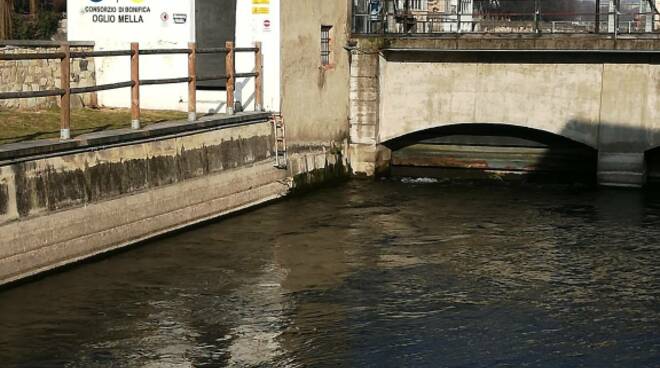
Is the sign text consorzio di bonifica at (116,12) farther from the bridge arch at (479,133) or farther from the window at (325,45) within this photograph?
the bridge arch at (479,133)

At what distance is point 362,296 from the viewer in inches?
546

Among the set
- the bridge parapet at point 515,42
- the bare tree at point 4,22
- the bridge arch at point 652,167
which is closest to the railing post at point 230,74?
the bridge parapet at point 515,42

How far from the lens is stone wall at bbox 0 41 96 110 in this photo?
1975cm

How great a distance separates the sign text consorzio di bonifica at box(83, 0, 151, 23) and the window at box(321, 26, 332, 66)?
3.75 metres

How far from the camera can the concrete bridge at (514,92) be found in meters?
22.7

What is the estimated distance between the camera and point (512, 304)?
44.3ft

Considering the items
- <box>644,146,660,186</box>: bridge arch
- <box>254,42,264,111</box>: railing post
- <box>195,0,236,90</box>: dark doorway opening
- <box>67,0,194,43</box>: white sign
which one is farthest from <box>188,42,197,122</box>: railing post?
<box>644,146,660,186</box>: bridge arch

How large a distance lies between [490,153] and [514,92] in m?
1.75

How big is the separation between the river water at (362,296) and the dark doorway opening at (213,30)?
145 inches

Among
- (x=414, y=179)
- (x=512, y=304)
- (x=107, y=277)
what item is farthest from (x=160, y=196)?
(x=414, y=179)

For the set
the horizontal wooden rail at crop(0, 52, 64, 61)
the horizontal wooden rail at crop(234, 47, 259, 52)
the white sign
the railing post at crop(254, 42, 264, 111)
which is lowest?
the railing post at crop(254, 42, 264, 111)

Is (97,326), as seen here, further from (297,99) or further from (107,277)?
(297,99)

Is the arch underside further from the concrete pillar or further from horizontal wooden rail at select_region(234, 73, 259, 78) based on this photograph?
horizontal wooden rail at select_region(234, 73, 259, 78)

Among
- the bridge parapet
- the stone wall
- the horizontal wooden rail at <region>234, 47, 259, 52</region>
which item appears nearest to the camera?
the stone wall
